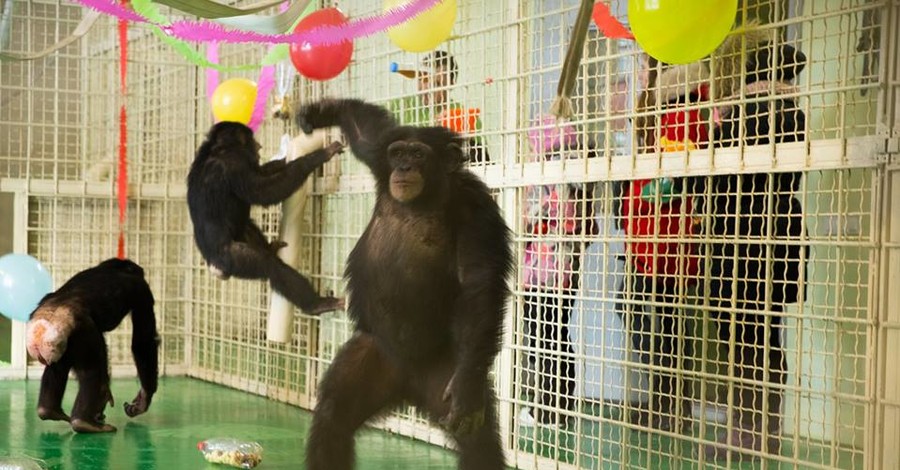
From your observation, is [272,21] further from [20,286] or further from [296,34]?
[20,286]

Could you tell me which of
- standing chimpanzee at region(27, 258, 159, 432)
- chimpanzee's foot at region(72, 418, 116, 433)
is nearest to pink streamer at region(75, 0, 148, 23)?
Answer: standing chimpanzee at region(27, 258, 159, 432)

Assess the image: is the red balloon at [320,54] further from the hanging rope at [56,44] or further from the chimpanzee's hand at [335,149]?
the hanging rope at [56,44]

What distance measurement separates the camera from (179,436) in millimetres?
5824

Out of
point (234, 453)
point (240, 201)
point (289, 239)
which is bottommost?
point (234, 453)

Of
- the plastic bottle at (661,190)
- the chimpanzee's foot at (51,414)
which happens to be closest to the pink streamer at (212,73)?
the chimpanzee's foot at (51,414)

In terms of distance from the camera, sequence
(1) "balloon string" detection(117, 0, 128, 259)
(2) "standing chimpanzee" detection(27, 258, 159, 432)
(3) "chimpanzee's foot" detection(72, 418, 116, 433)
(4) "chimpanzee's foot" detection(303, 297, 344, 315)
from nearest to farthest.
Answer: (2) "standing chimpanzee" detection(27, 258, 159, 432), (3) "chimpanzee's foot" detection(72, 418, 116, 433), (4) "chimpanzee's foot" detection(303, 297, 344, 315), (1) "balloon string" detection(117, 0, 128, 259)

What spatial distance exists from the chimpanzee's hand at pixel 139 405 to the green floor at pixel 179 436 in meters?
0.06

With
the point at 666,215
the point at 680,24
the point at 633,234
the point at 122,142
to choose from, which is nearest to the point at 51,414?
the point at 122,142

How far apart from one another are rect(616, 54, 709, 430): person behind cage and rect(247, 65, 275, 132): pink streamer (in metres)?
2.74

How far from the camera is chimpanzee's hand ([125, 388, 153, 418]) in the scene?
6207mm

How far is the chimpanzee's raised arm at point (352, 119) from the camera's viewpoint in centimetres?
429

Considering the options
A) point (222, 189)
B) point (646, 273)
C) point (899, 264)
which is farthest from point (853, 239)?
point (222, 189)

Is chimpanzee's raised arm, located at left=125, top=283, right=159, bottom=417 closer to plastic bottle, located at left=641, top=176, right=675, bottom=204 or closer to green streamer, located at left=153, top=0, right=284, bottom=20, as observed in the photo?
green streamer, located at left=153, top=0, right=284, bottom=20

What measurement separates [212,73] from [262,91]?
3.43 ft
